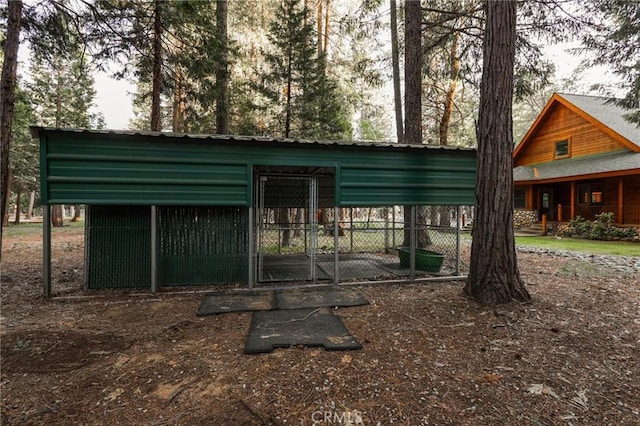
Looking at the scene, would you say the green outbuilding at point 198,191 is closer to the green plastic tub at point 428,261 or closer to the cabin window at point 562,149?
the green plastic tub at point 428,261

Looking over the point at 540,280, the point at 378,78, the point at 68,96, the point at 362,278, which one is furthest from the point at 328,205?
the point at 68,96

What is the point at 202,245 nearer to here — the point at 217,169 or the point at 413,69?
the point at 217,169

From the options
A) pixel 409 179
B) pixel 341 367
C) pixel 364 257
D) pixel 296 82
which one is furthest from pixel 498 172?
pixel 296 82

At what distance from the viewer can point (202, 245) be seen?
228 inches

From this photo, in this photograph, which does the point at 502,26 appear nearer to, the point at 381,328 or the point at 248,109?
the point at 381,328

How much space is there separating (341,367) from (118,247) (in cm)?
466

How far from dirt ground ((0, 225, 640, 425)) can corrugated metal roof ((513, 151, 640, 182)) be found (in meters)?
11.1

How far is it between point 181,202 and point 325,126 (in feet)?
27.7

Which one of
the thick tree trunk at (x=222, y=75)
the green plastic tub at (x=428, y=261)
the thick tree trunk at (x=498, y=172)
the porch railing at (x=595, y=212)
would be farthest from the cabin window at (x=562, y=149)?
the thick tree trunk at (x=222, y=75)

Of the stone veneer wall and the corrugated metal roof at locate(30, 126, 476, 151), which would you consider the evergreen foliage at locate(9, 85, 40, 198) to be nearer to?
the corrugated metal roof at locate(30, 126, 476, 151)

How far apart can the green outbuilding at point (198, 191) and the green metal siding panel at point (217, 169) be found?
2cm

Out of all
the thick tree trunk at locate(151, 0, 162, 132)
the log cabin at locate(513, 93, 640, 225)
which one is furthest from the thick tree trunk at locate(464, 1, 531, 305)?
the log cabin at locate(513, 93, 640, 225)

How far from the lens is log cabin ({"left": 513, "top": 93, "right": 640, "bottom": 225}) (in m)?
13.2

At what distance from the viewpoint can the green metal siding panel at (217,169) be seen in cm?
481
